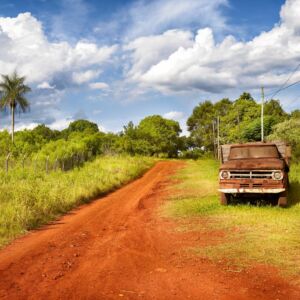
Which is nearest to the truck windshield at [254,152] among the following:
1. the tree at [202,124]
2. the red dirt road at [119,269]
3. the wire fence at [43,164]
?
the red dirt road at [119,269]

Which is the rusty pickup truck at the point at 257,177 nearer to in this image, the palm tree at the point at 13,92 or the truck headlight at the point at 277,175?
the truck headlight at the point at 277,175

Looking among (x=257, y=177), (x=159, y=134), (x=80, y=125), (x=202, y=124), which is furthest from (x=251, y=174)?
(x=80, y=125)

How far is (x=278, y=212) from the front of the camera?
38.4ft

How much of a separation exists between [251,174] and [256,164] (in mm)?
365

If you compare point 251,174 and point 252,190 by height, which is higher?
point 251,174

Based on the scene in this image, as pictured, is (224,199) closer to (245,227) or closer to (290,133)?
(245,227)

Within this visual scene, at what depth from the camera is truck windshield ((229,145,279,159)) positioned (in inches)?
543

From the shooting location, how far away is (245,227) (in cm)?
1006

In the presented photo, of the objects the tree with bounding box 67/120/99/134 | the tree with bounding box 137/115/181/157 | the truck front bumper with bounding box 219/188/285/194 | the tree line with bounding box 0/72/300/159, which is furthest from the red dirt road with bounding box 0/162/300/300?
the tree with bounding box 67/120/99/134

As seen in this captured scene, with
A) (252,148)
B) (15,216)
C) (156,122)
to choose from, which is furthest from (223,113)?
(15,216)

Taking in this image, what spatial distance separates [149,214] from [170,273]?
5.95 m

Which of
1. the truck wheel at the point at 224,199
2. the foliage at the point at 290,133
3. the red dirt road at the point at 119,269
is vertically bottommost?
the red dirt road at the point at 119,269

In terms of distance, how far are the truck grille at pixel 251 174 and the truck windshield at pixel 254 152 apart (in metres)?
1.53

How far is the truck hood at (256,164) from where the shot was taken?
40.2 feet
